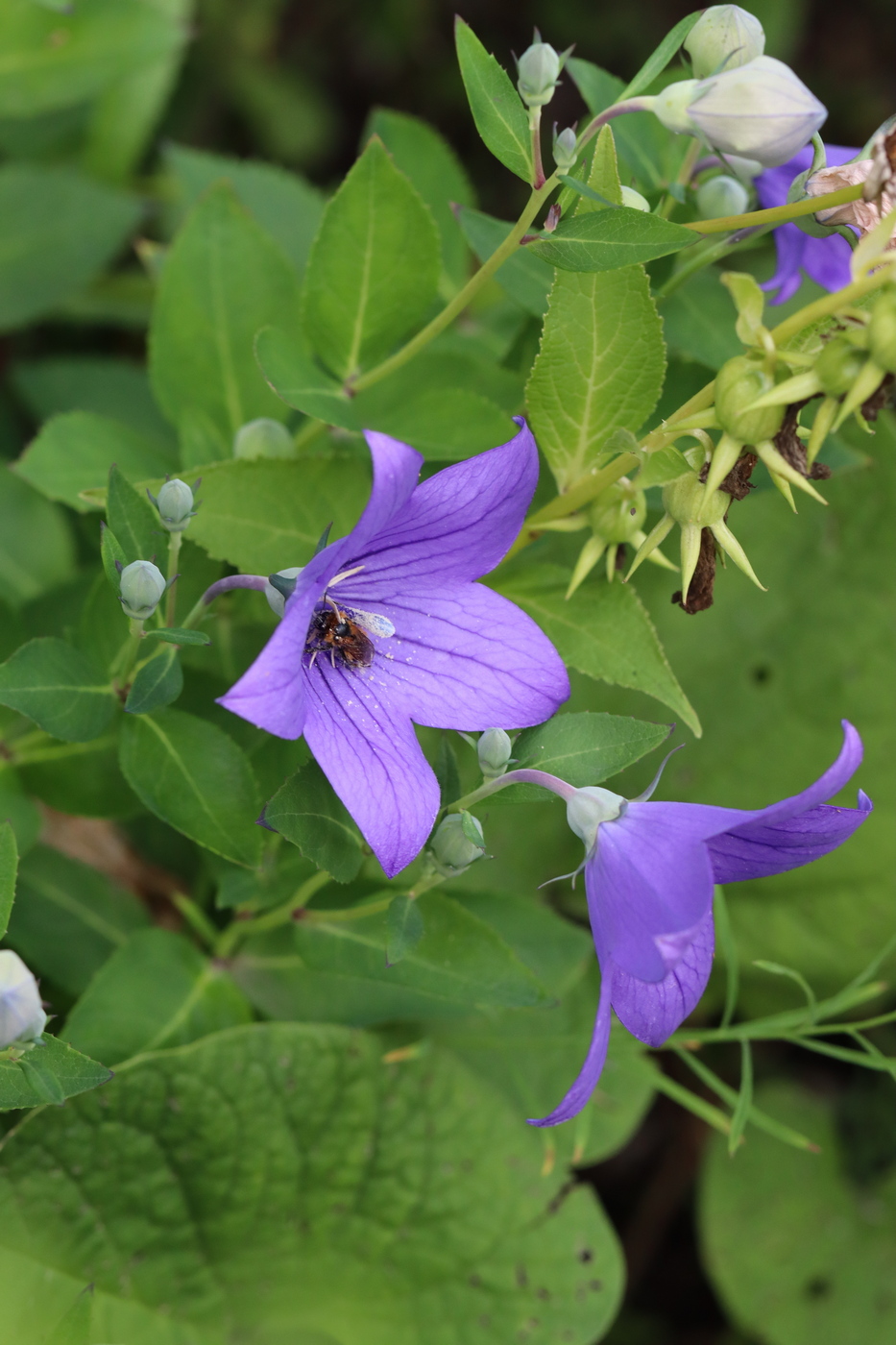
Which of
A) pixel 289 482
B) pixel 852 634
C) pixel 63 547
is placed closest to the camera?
pixel 289 482

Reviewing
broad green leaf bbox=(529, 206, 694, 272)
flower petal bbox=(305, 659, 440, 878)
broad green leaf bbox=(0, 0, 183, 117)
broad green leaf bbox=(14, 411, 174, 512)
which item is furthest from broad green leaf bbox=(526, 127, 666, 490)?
broad green leaf bbox=(0, 0, 183, 117)

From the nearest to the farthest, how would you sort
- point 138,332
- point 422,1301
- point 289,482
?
point 289,482 < point 422,1301 < point 138,332

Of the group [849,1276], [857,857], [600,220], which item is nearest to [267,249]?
[600,220]

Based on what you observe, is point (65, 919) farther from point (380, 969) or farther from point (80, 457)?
point (80, 457)

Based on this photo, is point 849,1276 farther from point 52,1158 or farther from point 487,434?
point 487,434

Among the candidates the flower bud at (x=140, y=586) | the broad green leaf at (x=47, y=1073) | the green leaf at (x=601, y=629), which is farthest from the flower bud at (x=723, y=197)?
the broad green leaf at (x=47, y=1073)

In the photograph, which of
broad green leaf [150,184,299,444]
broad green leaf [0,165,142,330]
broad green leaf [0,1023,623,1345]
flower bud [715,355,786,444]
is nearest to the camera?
flower bud [715,355,786,444]

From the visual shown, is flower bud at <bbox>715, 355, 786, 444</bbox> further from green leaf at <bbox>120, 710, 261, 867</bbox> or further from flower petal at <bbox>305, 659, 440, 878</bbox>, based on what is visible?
green leaf at <bbox>120, 710, 261, 867</bbox>
